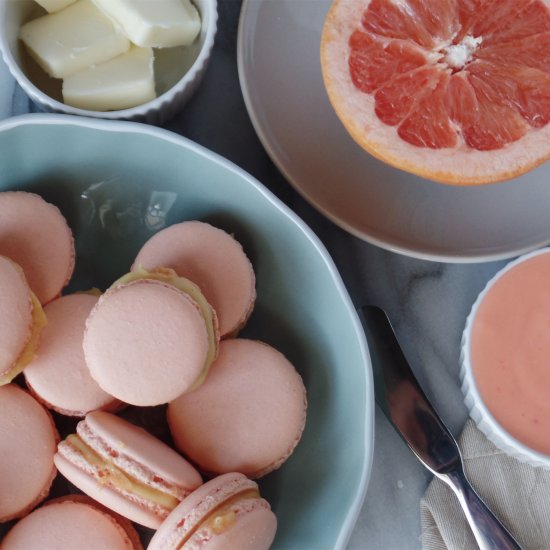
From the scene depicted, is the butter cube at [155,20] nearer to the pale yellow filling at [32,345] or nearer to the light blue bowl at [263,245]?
the light blue bowl at [263,245]

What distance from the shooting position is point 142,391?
890mm

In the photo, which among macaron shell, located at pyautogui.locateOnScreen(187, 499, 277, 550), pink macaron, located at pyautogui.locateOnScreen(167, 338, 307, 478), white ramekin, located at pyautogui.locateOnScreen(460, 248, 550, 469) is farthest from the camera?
white ramekin, located at pyautogui.locateOnScreen(460, 248, 550, 469)

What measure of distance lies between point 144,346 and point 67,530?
240 millimetres

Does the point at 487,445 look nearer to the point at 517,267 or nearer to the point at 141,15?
the point at 517,267

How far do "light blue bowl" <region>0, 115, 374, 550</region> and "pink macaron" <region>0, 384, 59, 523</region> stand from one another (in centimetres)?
24

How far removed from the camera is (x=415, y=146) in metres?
0.97

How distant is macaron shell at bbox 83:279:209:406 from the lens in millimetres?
886

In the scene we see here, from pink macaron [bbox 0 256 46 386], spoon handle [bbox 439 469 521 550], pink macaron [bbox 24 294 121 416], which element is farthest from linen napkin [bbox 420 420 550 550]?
pink macaron [bbox 0 256 46 386]

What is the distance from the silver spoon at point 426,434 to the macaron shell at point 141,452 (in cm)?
32

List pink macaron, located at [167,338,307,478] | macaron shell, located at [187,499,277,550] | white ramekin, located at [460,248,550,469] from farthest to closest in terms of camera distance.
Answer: white ramekin, located at [460,248,550,469]
pink macaron, located at [167,338,307,478]
macaron shell, located at [187,499,277,550]

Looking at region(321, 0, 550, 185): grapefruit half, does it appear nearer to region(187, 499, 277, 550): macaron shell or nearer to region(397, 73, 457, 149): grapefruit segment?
region(397, 73, 457, 149): grapefruit segment

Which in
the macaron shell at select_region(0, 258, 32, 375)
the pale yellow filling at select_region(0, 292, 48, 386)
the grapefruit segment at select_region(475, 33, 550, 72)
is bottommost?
the pale yellow filling at select_region(0, 292, 48, 386)

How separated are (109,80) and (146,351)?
38cm

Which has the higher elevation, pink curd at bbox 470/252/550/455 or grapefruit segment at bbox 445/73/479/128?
grapefruit segment at bbox 445/73/479/128
